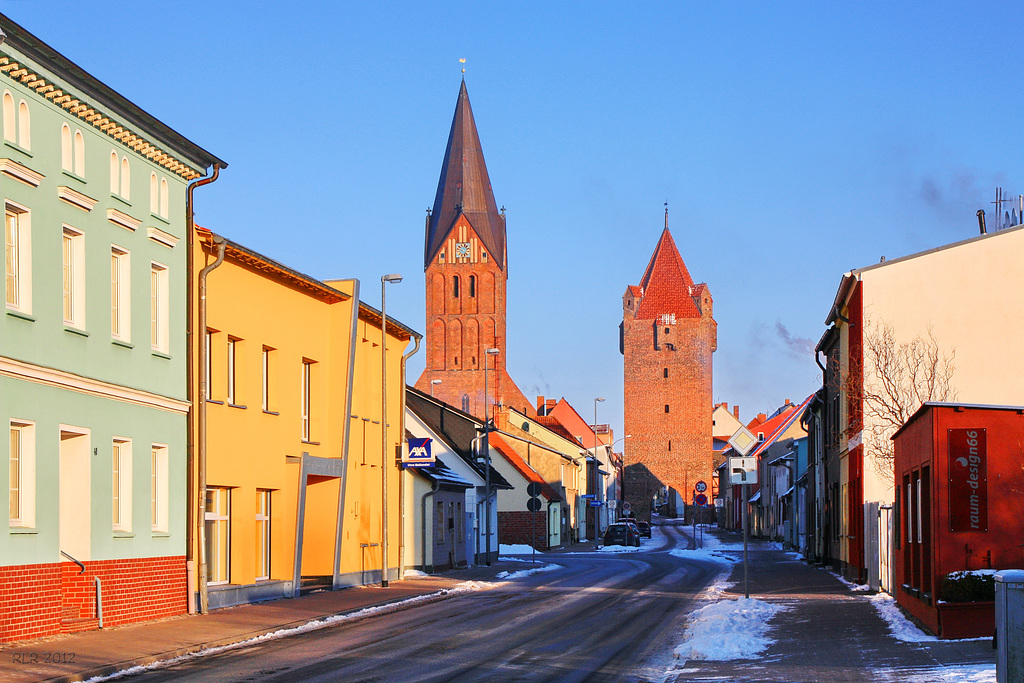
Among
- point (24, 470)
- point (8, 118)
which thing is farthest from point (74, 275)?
point (24, 470)

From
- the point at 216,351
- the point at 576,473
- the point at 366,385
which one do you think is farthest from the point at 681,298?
the point at 216,351

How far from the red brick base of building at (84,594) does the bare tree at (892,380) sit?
16226mm

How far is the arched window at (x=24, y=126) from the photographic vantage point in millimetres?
16250

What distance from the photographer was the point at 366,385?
31219mm

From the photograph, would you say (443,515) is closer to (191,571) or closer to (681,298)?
(191,571)

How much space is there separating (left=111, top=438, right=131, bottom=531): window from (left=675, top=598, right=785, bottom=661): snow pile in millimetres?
8853

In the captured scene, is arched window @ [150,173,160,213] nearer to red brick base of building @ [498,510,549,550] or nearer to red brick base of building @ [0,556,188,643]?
red brick base of building @ [0,556,188,643]

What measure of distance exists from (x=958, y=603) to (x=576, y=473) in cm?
6267

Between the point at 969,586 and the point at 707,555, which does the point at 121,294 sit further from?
the point at 707,555

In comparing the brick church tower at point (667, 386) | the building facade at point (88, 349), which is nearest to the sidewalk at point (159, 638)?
the building facade at point (88, 349)

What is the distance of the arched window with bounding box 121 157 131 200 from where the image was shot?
1920 centimetres

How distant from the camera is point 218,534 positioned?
22.4 metres

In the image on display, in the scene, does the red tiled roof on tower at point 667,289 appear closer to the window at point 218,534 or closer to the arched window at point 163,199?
the window at point 218,534

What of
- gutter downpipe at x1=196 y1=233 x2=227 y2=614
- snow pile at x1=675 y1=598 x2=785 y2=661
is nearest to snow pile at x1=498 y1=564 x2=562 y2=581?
snow pile at x1=675 y1=598 x2=785 y2=661
